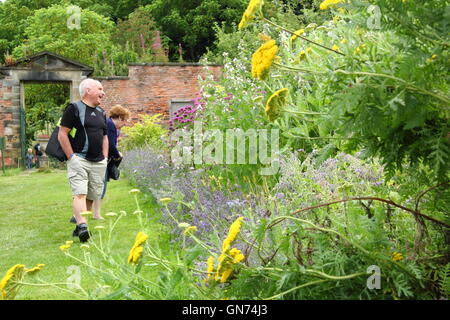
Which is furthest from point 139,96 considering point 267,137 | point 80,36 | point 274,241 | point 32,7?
point 32,7

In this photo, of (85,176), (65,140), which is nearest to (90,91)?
(65,140)

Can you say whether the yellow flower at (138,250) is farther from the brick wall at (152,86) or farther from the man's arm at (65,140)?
the brick wall at (152,86)

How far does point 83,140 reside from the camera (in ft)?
19.0

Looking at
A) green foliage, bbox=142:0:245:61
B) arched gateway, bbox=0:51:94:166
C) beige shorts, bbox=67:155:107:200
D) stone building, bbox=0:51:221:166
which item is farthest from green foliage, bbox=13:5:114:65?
beige shorts, bbox=67:155:107:200

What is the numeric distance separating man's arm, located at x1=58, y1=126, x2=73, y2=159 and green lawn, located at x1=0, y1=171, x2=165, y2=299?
84cm

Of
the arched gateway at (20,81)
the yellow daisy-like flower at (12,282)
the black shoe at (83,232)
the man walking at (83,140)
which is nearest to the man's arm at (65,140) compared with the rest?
the man walking at (83,140)

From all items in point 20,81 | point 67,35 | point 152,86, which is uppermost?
point 67,35

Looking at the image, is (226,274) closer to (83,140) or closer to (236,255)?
(236,255)

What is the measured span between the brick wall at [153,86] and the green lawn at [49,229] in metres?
8.23

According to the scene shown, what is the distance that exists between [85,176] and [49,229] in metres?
1.17

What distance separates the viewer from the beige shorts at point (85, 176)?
5.72 m

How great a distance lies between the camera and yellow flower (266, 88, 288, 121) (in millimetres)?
1888
